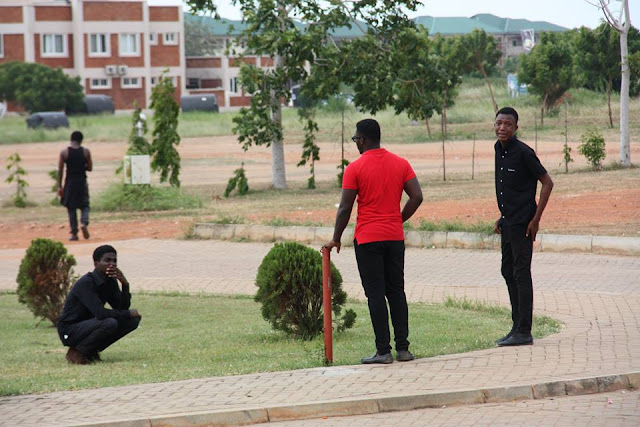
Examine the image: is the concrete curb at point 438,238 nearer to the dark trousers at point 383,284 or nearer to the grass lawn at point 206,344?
the grass lawn at point 206,344

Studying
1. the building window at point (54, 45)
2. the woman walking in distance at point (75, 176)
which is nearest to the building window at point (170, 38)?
the building window at point (54, 45)

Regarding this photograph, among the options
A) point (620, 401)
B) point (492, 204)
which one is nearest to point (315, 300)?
point (620, 401)

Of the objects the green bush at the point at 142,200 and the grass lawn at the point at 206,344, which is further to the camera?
the green bush at the point at 142,200

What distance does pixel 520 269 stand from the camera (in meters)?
8.23

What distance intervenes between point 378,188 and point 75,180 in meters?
11.5

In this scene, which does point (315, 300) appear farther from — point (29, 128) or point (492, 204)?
point (29, 128)

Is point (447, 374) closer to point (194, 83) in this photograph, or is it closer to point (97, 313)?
point (97, 313)

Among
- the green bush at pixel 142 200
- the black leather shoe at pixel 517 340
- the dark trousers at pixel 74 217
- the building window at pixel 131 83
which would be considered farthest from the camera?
the building window at pixel 131 83

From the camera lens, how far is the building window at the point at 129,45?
→ 83.9 meters

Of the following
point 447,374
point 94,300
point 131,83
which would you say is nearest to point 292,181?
point 94,300

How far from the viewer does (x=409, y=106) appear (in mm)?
25984

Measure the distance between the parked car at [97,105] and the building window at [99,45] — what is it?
8.20 meters

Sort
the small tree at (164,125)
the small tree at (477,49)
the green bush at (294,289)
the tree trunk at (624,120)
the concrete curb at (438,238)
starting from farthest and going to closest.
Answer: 1. the small tree at (477,49)
2. the tree trunk at (624,120)
3. the small tree at (164,125)
4. the concrete curb at (438,238)
5. the green bush at (294,289)

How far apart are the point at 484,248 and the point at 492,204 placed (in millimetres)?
4847
